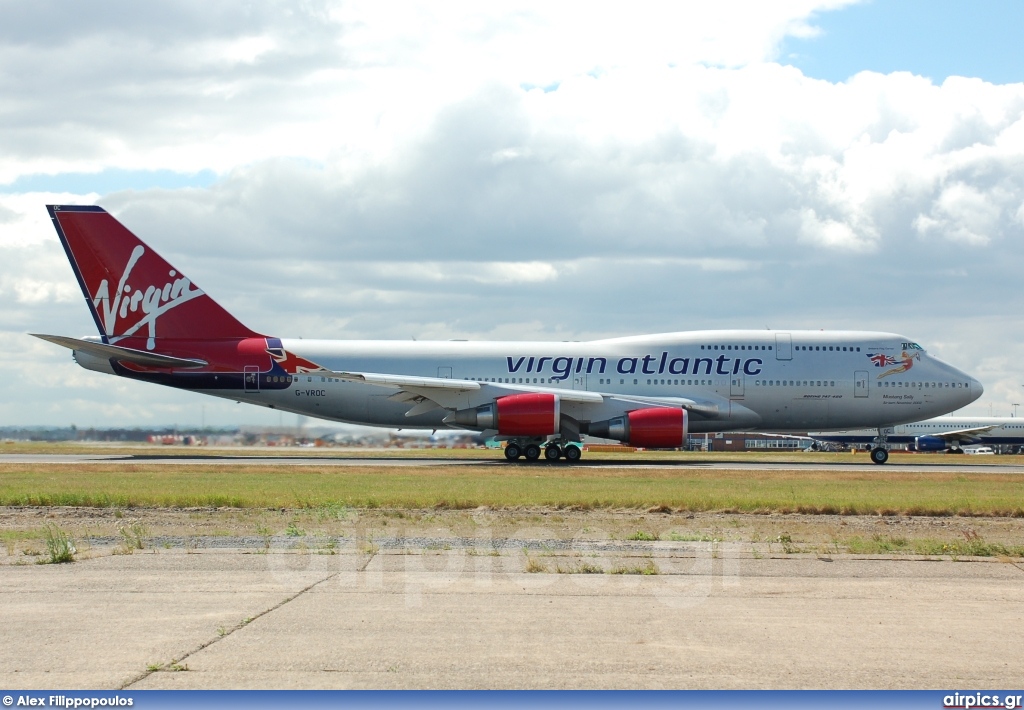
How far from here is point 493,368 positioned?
3650 cm

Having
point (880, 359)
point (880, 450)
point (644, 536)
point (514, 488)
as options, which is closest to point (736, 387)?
point (880, 359)

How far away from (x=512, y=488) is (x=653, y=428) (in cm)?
1201

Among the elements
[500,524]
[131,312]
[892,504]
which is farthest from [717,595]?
[131,312]

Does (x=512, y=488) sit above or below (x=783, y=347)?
below

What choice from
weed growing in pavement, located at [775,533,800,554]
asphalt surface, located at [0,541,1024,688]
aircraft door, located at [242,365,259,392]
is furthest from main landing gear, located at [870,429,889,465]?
asphalt surface, located at [0,541,1024,688]

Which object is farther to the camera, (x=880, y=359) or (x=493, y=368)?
(x=880, y=359)

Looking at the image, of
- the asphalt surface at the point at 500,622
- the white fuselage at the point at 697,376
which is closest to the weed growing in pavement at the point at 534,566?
the asphalt surface at the point at 500,622

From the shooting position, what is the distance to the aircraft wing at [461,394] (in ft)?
112

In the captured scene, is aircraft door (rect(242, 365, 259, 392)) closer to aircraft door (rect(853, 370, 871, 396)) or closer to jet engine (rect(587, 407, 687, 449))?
jet engine (rect(587, 407, 687, 449))

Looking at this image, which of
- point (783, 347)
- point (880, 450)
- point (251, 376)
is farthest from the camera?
point (880, 450)

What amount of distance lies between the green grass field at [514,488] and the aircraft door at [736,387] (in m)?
5.82

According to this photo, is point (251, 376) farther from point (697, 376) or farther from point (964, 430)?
point (964, 430)

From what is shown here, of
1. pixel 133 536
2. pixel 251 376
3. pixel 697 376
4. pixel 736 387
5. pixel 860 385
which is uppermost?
pixel 697 376

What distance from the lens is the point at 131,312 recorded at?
118ft
